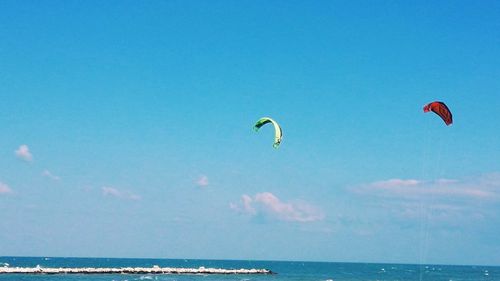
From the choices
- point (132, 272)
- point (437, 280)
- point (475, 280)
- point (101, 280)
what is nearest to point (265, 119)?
point (101, 280)

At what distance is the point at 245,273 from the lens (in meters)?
79.5

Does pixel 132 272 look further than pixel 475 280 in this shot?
No

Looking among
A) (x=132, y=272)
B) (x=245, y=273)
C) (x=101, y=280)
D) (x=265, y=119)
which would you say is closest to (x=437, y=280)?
(x=245, y=273)

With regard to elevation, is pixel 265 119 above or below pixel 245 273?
above

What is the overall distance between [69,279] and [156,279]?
25.9ft

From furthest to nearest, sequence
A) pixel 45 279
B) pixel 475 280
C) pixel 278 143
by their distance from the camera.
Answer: pixel 475 280, pixel 45 279, pixel 278 143

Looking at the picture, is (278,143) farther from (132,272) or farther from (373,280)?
(373,280)

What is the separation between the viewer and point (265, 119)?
2642cm

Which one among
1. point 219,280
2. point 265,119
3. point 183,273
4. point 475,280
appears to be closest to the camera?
point 265,119

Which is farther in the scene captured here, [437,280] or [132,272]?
[437,280]

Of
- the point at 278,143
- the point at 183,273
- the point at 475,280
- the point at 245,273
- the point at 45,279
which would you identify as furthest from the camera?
Answer: the point at 475,280

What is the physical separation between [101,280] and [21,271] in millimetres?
13250

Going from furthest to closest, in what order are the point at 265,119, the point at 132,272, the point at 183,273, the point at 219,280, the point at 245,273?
the point at 245,273, the point at 183,273, the point at 132,272, the point at 219,280, the point at 265,119

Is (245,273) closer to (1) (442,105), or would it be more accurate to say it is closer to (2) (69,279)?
(2) (69,279)
